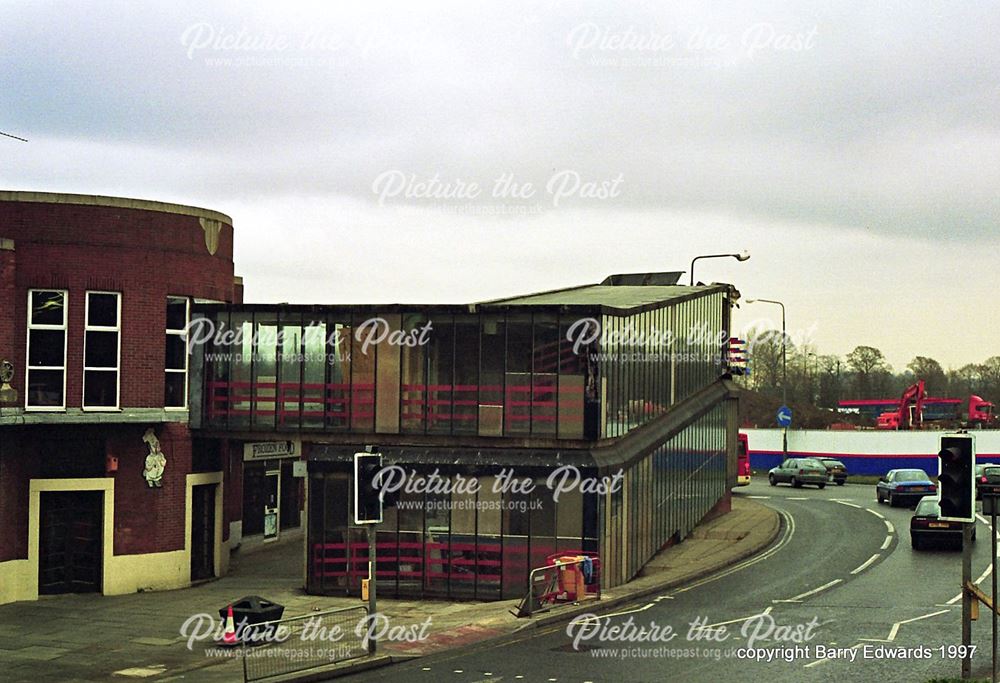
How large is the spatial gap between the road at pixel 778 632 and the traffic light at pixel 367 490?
2.76 meters

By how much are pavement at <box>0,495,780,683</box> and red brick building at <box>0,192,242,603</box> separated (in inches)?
43.9

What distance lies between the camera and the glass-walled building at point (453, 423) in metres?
29.4

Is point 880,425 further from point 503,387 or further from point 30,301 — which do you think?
point 30,301

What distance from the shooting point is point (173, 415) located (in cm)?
3269

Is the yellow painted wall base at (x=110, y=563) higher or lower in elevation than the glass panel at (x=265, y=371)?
lower

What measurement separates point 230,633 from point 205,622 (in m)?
3.47

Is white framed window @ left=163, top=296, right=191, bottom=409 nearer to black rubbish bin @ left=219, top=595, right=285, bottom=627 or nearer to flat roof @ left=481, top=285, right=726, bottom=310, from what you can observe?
flat roof @ left=481, top=285, right=726, bottom=310

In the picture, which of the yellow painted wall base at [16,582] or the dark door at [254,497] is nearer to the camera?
the yellow painted wall base at [16,582]

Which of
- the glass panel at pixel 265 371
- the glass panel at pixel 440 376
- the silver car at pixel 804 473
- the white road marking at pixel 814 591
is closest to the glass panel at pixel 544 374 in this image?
the glass panel at pixel 440 376

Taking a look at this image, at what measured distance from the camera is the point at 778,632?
23.9 meters

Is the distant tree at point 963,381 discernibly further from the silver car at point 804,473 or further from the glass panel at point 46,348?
the glass panel at point 46,348

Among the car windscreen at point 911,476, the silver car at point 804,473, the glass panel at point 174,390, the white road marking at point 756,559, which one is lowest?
the white road marking at point 756,559

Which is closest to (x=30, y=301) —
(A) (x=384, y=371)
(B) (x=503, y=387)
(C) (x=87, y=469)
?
(C) (x=87, y=469)

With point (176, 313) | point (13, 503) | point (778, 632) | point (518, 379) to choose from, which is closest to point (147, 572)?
point (13, 503)
